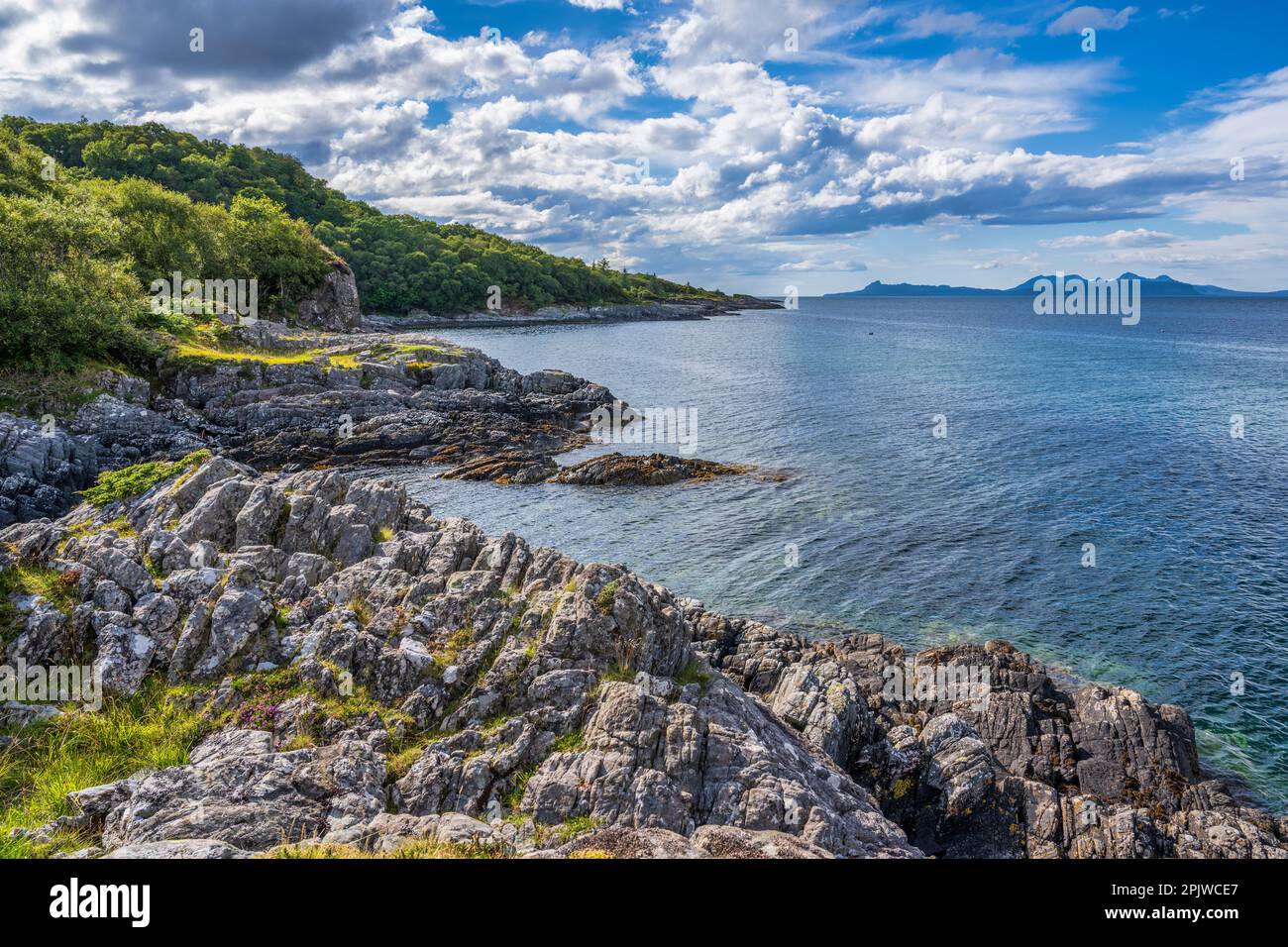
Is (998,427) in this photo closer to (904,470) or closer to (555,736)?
(904,470)

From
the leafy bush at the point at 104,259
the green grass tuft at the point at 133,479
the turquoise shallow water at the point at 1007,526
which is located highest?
the leafy bush at the point at 104,259

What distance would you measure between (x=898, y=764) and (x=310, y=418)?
61.7 meters

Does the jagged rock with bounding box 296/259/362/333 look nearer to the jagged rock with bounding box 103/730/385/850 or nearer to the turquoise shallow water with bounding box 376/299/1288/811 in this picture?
the turquoise shallow water with bounding box 376/299/1288/811

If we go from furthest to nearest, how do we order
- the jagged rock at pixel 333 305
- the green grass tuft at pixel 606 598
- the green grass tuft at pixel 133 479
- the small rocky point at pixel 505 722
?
1. the jagged rock at pixel 333 305
2. the green grass tuft at pixel 133 479
3. the green grass tuft at pixel 606 598
4. the small rocky point at pixel 505 722

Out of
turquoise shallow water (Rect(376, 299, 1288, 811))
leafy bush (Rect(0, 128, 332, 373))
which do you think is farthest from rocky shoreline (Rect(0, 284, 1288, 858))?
leafy bush (Rect(0, 128, 332, 373))

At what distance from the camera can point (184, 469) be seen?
2873cm

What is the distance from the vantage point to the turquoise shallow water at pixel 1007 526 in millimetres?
31688

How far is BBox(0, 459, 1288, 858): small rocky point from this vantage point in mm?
14000

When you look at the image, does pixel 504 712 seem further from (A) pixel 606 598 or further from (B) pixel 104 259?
(B) pixel 104 259

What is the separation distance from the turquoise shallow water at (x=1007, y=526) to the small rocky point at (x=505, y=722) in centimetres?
576

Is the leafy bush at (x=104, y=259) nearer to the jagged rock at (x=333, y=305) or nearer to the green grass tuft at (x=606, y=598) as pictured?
the jagged rock at (x=333, y=305)

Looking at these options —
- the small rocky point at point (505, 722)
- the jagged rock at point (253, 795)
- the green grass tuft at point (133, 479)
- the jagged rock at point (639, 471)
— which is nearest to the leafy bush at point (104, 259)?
the green grass tuft at point (133, 479)
